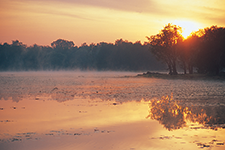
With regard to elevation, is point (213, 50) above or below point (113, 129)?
above

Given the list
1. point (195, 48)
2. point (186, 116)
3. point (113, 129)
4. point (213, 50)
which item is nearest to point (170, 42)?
point (195, 48)

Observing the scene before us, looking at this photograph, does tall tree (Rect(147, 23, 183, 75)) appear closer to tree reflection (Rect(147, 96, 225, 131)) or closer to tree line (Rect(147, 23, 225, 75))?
tree line (Rect(147, 23, 225, 75))

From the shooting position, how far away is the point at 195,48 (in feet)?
253

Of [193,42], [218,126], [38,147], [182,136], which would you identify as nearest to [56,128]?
[38,147]

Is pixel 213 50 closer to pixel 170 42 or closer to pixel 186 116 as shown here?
pixel 170 42

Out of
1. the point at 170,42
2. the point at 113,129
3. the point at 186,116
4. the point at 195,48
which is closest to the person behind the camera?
the point at 113,129

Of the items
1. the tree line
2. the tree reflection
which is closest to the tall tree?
the tree line

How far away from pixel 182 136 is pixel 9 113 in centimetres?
1058

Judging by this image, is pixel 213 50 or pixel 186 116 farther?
pixel 213 50

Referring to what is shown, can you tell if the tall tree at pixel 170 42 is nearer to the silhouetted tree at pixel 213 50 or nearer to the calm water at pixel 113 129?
the silhouetted tree at pixel 213 50

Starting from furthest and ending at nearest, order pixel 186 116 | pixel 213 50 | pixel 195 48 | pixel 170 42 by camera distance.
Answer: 1. pixel 170 42
2. pixel 195 48
3. pixel 213 50
4. pixel 186 116

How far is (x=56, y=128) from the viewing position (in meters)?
12.7

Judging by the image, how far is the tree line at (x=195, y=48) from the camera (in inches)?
2707

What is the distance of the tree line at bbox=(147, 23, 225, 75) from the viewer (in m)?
68.8
